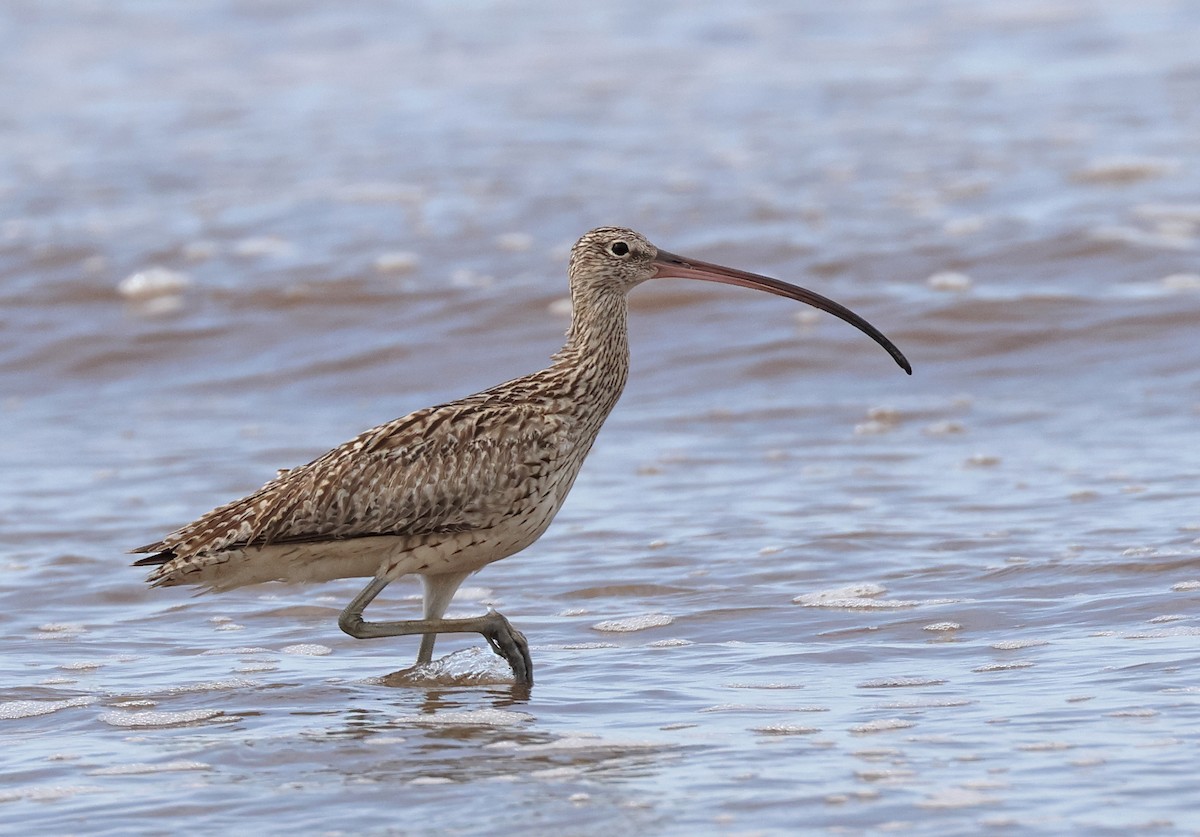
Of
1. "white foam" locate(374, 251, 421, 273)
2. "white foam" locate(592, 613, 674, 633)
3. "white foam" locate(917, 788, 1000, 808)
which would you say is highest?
"white foam" locate(374, 251, 421, 273)

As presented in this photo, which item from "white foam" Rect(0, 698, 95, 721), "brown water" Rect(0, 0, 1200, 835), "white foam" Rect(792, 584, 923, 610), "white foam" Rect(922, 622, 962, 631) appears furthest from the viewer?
"white foam" Rect(792, 584, 923, 610)

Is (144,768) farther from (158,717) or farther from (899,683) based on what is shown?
(899,683)

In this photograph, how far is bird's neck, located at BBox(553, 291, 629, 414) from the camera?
791 cm

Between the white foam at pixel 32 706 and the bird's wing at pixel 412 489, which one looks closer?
the white foam at pixel 32 706

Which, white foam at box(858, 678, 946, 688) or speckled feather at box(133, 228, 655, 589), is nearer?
white foam at box(858, 678, 946, 688)

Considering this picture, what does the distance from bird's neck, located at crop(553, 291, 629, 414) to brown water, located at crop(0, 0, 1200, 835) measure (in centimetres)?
109

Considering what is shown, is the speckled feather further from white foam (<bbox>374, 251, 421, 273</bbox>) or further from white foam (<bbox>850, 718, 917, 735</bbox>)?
white foam (<bbox>374, 251, 421, 273</bbox>)

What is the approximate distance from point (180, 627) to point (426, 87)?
1618cm

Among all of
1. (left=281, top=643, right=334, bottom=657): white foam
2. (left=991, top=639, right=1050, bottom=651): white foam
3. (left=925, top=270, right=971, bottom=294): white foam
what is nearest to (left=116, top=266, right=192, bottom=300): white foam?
(left=925, top=270, right=971, bottom=294): white foam

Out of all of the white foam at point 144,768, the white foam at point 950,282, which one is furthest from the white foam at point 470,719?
the white foam at point 950,282

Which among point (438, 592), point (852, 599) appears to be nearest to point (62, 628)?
point (438, 592)

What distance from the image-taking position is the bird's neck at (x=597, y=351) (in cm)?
791

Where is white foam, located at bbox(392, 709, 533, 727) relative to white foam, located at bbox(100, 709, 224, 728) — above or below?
below

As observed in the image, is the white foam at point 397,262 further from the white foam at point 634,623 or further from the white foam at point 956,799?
the white foam at point 956,799
